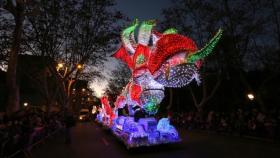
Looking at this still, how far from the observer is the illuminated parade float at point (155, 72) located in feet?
45.0

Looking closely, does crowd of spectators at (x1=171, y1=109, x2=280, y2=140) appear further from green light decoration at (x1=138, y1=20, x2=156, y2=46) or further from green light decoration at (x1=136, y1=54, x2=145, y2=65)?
green light decoration at (x1=138, y1=20, x2=156, y2=46)

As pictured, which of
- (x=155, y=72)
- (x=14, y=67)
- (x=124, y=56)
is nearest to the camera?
(x=155, y=72)

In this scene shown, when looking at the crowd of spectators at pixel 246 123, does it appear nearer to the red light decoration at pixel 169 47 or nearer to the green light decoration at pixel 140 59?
the red light decoration at pixel 169 47

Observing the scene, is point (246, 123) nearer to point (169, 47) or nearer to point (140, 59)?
point (140, 59)

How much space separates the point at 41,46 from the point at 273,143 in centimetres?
1863

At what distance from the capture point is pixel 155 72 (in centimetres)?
1426

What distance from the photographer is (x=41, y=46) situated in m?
27.8

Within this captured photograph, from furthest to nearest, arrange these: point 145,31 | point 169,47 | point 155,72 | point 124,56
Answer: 1. point 124,56
2. point 145,31
3. point 155,72
4. point 169,47

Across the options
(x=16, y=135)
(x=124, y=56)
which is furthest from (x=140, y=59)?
(x=16, y=135)

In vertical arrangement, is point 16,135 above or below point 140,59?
below

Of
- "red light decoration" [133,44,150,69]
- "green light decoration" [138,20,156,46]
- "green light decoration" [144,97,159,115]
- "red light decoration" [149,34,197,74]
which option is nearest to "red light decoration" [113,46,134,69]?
"red light decoration" [133,44,150,69]

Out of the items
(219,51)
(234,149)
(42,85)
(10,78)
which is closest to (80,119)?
(42,85)

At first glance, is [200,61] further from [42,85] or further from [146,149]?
[42,85]

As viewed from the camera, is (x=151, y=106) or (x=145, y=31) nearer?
(x=151, y=106)
